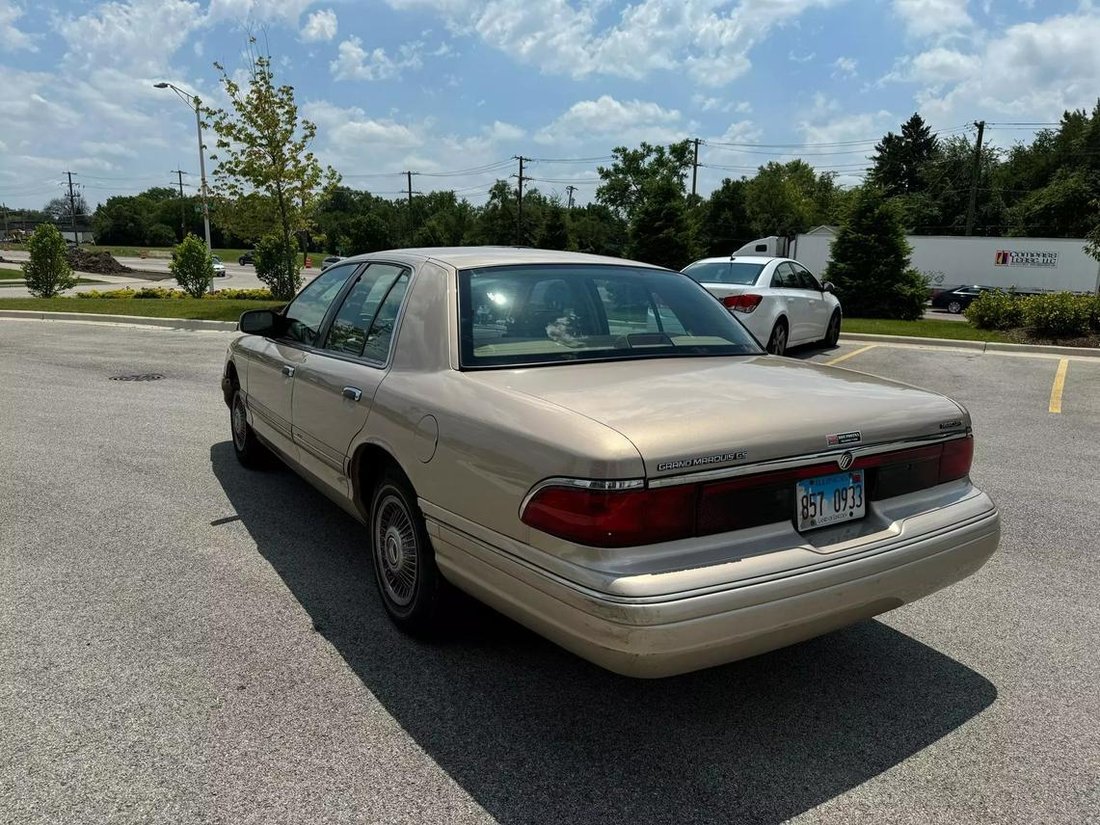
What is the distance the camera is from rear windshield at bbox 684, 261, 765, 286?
36.7 feet

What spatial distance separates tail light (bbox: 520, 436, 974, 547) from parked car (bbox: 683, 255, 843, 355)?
313 inches

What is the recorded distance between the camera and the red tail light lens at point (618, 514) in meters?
2.27

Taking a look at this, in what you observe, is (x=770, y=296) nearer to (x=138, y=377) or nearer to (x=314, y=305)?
(x=314, y=305)

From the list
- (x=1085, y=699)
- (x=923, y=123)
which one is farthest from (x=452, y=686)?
(x=923, y=123)

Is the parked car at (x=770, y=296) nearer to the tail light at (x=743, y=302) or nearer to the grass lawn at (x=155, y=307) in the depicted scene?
the tail light at (x=743, y=302)

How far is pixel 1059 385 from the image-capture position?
10.1 metres

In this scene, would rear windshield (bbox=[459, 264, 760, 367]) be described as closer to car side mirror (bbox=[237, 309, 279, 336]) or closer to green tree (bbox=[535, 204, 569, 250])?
car side mirror (bbox=[237, 309, 279, 336])

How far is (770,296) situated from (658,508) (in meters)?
9.11

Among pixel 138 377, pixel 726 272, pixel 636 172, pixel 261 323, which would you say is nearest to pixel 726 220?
pixel 636 172

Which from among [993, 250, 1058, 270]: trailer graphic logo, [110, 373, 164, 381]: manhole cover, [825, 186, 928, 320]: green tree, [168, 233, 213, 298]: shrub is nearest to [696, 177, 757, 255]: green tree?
[993, 250, 1058, 270]: trailer graphic logo

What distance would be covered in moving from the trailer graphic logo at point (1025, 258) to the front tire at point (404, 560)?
38937 mm

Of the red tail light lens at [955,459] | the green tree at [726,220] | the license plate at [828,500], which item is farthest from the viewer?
the green tree at [726,220]

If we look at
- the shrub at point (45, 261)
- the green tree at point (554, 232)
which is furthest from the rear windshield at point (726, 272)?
the green tree at point (554, 232)

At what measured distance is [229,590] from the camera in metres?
3.78
